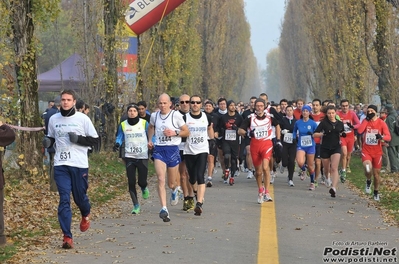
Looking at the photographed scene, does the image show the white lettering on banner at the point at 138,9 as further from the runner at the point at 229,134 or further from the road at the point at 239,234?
the road at the point at 239,234

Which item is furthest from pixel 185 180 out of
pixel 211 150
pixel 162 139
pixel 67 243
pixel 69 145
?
pixel 211 150

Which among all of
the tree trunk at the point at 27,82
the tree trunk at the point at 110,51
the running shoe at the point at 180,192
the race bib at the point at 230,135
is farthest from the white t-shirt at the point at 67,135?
the tree trunk at the point at 110,51

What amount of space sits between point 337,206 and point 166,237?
5.06m

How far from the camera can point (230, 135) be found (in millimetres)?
19516

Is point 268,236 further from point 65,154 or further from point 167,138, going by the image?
point 65,154

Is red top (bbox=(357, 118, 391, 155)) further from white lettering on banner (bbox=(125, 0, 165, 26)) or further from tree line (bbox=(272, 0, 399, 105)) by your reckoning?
white lettering on banner (bbox=(125, 0, 165, 26))

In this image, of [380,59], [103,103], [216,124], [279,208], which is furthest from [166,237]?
[380,59]

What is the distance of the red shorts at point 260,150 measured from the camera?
15188 millimetres

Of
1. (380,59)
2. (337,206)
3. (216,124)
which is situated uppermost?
(380,59)

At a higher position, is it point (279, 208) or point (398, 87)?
point (398, 87)

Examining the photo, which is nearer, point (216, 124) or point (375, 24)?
point (216, 124)

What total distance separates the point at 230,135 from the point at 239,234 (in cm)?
861

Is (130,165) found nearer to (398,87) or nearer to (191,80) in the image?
(398,87)

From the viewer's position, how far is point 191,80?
1784 inches
